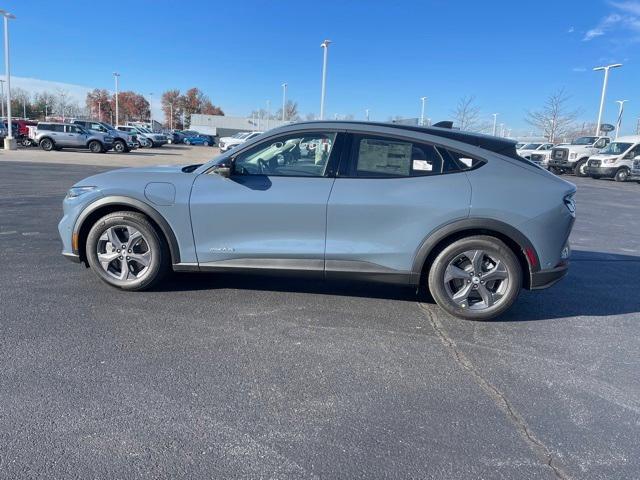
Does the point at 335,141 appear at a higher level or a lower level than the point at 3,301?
higher

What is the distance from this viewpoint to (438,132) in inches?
165

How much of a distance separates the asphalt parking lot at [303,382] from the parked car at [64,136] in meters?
27.1

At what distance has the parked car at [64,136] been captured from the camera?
93.7 ft

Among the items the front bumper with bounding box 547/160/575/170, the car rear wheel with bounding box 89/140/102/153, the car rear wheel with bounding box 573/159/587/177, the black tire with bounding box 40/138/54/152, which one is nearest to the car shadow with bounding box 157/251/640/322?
the car rear wheel with bounding box 573/159/587/177

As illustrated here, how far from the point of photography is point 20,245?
6160 mm

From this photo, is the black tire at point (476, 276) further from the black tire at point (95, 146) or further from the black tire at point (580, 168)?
the black tire at point (95, 146)

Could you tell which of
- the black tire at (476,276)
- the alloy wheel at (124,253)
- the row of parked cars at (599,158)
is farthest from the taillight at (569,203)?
the row of parked cars at (599,158)

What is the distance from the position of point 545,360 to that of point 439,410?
1.23 metres

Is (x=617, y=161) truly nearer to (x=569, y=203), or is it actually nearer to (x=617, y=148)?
(x=617, y=148)

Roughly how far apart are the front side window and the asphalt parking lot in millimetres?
1253

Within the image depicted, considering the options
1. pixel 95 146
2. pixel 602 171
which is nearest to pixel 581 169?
pixel 602 171

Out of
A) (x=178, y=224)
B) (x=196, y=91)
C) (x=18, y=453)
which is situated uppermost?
(x=196, y=91)

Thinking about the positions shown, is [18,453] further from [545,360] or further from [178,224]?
[545,360]

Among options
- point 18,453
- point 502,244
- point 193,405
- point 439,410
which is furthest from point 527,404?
point 18,453
